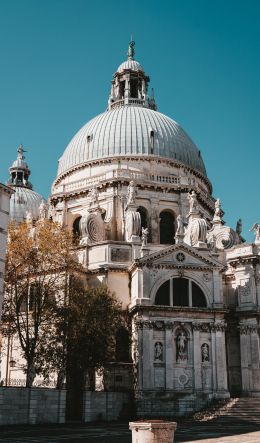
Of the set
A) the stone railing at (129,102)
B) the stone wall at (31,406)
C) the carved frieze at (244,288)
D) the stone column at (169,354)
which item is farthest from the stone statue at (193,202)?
the stone wall at (31,406)

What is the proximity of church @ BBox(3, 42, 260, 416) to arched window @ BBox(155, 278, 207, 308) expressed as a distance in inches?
3.0

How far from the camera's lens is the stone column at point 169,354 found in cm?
3959

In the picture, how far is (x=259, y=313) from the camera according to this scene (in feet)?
146

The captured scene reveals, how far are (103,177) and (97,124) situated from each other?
8578mm

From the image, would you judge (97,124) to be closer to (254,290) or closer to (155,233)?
(155,233)

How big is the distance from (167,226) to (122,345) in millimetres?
14710

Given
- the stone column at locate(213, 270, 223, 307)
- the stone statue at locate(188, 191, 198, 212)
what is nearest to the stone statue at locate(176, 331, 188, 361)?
the stone column at locate(213, 270, 223, 307)

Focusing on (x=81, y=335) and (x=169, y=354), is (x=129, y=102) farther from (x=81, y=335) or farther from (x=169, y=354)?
(x=81, y=335)

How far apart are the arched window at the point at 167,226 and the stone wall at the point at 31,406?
22485mm

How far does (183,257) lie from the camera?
4297 cm

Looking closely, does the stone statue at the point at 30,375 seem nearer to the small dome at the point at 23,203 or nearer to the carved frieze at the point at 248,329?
the carved frieze at the point at 248,329

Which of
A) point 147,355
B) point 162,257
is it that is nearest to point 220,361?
point 147,355

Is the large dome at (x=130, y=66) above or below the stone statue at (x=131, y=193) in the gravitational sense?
above

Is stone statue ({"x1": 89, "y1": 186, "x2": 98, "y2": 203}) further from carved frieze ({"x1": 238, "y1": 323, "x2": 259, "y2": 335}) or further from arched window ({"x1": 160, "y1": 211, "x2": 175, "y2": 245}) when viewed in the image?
carved frieze ({"x1": 238, "y1": 323, "x2": 259, "y2": 335})
